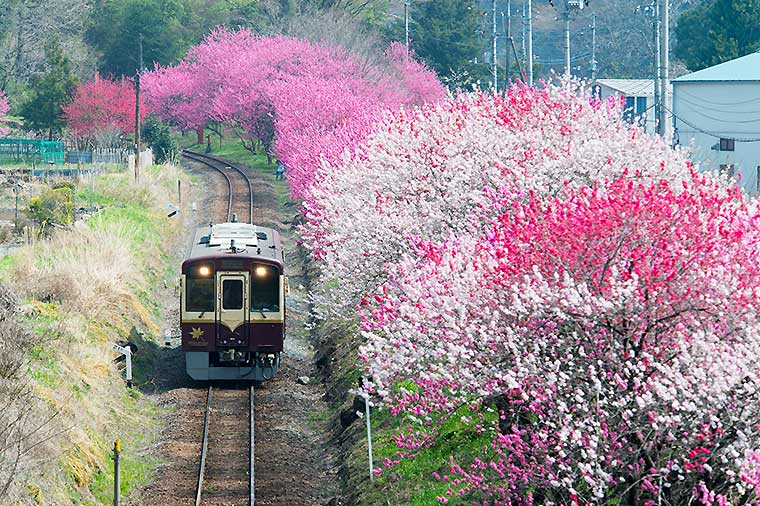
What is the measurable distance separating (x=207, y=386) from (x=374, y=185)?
5408 millimetres

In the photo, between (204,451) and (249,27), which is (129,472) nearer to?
(204,451)

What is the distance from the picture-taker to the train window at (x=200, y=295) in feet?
80.1

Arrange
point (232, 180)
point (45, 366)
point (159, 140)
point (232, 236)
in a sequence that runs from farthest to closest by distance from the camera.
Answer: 1. point (159, 140)
2. point (232, 180)
3. point (232, 236)
4. point (45, 366)

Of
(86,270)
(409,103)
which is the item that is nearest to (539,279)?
(86,270)

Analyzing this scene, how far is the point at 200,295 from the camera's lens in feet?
80.2

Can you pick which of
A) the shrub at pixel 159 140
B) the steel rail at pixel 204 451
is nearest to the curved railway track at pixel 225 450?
the steel rail at pixel 204 451

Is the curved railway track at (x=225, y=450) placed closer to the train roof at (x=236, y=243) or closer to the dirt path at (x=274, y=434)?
the dirt path at (x=274, y=434)

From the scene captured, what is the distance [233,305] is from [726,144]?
3225 cm

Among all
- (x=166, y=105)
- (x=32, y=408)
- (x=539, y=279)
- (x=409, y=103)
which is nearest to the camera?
(x=539, y=279)

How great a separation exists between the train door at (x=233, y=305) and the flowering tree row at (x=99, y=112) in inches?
1718

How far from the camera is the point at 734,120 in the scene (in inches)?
2014

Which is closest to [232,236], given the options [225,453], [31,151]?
[225,453]

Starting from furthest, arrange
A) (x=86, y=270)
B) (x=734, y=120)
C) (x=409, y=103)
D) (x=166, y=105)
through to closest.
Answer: (x=166, y=105), (x=409, y=103), (x=734, y=120), (x=86, y=270)

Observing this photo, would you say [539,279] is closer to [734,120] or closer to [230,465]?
[230,465]
